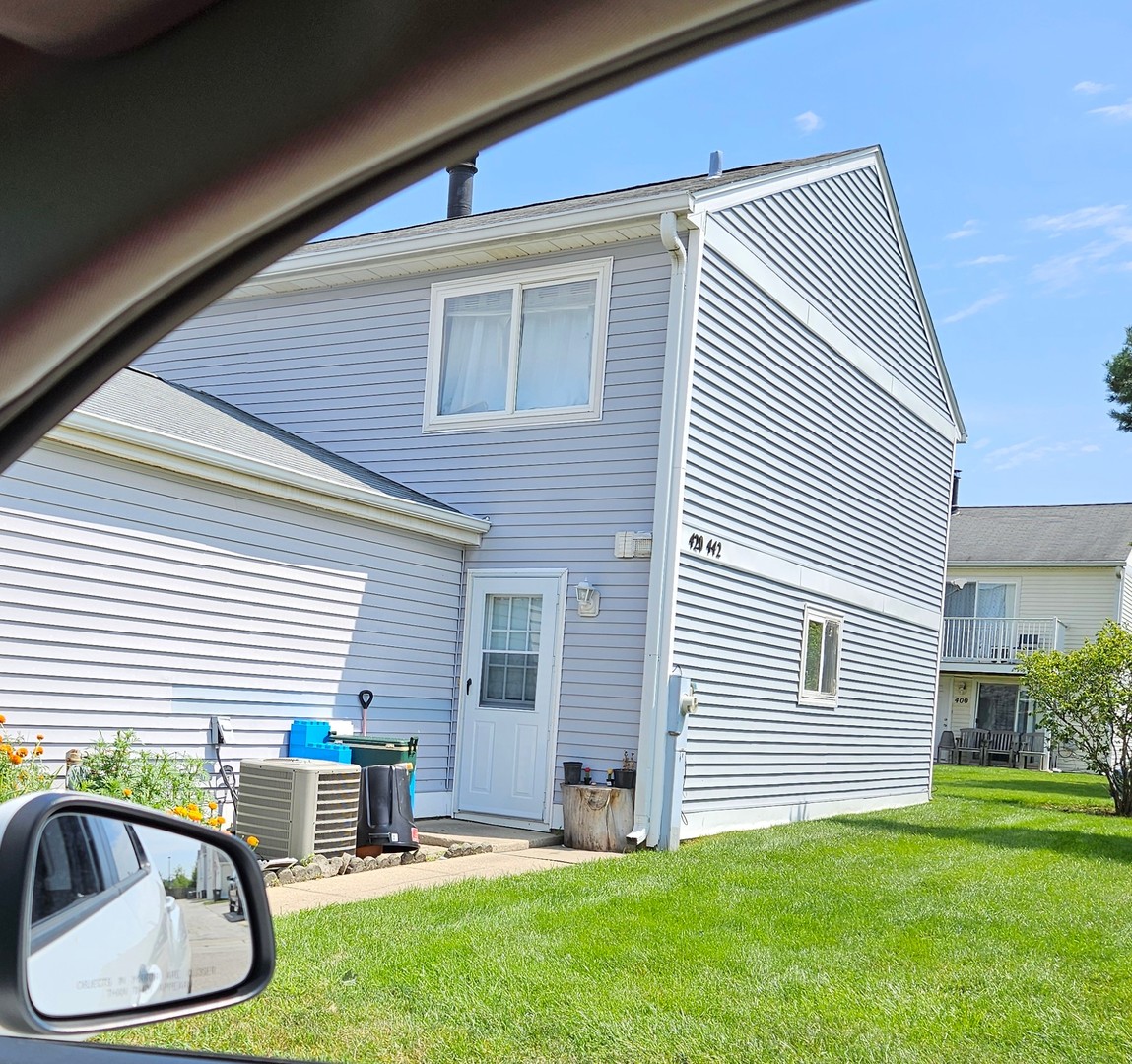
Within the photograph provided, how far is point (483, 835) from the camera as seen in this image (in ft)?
31.6

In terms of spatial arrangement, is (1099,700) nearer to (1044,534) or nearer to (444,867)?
(444,867)

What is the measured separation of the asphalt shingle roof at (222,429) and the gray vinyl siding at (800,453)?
2486mm

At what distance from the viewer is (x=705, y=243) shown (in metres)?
10.0

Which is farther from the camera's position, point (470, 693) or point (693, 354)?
point (470, 693)

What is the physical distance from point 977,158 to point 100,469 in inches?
252

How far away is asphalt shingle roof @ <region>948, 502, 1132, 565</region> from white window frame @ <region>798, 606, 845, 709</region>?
65.8 ft

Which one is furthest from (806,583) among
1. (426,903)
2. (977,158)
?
(977,158)

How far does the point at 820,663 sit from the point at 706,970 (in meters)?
7.91

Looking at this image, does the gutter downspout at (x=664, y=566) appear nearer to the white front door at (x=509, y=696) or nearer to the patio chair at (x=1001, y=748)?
the white front door at (x=509, y=696)

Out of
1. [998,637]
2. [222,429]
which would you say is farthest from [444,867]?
[998,637]

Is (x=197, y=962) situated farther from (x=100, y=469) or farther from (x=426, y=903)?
(x=100, y=469)

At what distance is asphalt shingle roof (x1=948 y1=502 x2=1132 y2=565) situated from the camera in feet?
102

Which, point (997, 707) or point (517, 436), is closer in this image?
point (517, 436)

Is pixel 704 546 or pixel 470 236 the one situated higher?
pixel 470 236
